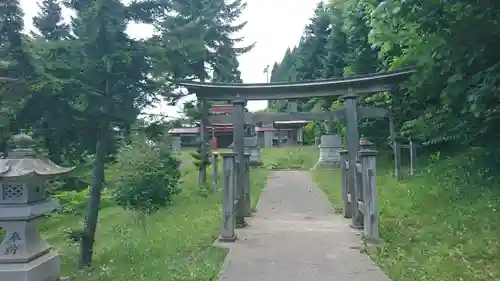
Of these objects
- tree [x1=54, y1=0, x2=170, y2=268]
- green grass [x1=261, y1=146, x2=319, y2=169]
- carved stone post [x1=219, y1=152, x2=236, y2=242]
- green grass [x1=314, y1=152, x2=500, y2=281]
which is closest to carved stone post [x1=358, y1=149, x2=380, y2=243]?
green grass [x1=314, y1=152, x2=500, y2=281]

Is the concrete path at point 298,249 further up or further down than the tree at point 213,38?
further down

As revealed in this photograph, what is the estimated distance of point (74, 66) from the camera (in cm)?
679

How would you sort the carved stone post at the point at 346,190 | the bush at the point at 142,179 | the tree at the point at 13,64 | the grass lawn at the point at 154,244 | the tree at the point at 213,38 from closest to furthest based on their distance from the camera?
the grass lawn at the point at 154,244
the tree at the point at 13,64
the carved stone post at the point at 346,190
the bush at the point at 142,179
the tree at the point at 213,38

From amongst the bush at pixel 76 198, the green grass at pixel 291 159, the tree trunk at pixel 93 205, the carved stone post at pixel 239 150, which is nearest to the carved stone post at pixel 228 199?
the carved stone post at pixel 239 150

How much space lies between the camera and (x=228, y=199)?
7.64 m

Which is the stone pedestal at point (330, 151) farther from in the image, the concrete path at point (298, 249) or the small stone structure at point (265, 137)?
the small stone structure at point (265, 137)

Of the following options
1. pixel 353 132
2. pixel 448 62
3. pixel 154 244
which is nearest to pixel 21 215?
pixel 154 244

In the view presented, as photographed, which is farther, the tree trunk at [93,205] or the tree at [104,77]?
the tree trunk at [93,205]

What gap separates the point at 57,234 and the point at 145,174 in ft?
8.60

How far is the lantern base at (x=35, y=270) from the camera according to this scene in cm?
414

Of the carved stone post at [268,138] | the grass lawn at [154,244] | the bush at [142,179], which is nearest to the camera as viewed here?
the grass lawn at [154,244]

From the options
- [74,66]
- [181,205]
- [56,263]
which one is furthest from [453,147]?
[56,263]

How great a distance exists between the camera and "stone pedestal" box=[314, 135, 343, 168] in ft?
72.9

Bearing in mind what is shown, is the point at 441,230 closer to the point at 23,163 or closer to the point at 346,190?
the point at 346,190
